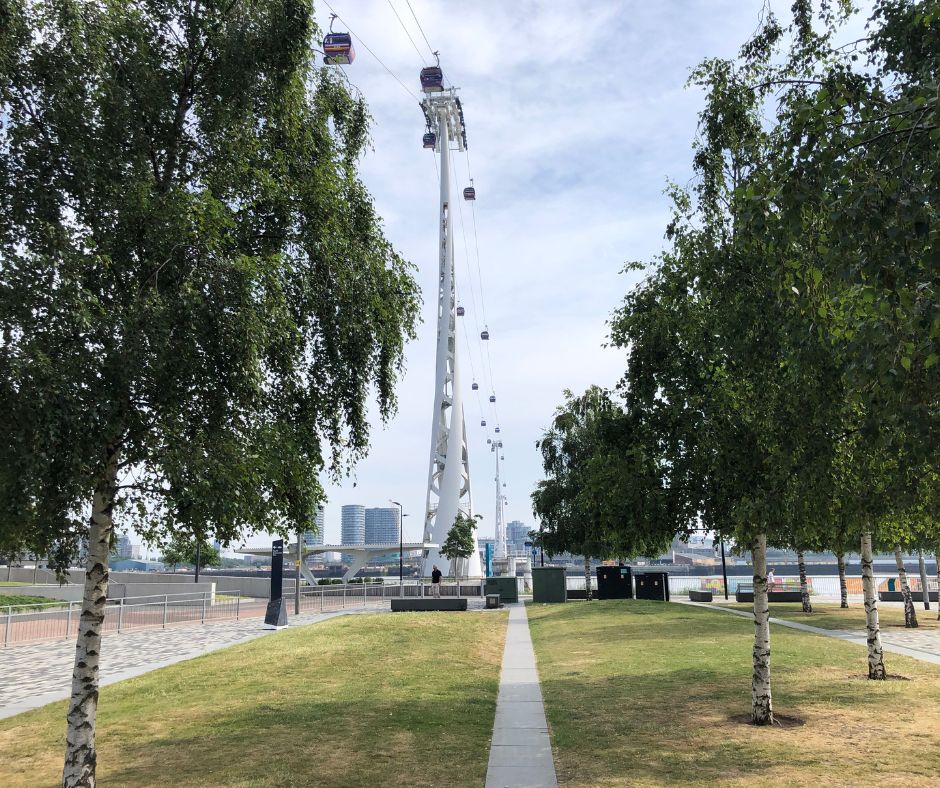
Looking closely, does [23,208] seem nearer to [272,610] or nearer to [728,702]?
[728,702]

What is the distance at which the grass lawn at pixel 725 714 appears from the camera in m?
9.41

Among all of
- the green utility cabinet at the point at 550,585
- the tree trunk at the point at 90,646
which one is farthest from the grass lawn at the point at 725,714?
the green utility cabinet at the point at 550,585

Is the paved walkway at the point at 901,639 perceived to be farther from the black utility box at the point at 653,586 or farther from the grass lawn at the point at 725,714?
the black utility box at the point at 653,586

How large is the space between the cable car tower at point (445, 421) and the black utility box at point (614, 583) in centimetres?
4737

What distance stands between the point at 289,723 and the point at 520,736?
374 centimetres

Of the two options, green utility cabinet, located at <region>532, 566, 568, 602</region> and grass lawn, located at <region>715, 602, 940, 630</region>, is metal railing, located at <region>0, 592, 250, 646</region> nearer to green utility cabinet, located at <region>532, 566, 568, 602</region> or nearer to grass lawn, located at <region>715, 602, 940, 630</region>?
green utility cabinet, located at <region>532, 566, 568, 602</region>

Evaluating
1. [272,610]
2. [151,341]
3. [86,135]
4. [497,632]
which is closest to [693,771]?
[151,341]

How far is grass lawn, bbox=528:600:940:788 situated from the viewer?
941 cm

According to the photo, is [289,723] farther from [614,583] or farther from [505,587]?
[505,587]

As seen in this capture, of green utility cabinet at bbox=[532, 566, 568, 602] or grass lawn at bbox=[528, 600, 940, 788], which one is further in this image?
green utility cabinet at bbox=[532, 566, 568, 602]

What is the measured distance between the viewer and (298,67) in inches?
379

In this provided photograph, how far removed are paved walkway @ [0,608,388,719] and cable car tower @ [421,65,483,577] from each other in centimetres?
5838

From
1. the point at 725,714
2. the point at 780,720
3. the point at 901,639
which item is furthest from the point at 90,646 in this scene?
the point at 901,639

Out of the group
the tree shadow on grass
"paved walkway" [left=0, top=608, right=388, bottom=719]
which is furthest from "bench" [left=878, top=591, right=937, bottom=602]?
the tree shadow on grass
